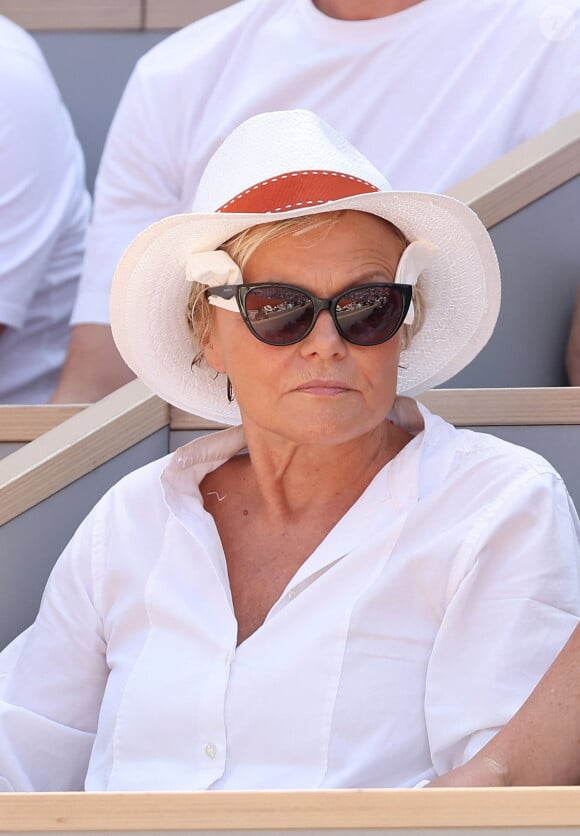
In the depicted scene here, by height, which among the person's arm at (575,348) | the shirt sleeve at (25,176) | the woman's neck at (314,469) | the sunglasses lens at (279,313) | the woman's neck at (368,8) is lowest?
the shirt sleeve at (25,176)

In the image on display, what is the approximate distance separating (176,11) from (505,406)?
82.0 inches

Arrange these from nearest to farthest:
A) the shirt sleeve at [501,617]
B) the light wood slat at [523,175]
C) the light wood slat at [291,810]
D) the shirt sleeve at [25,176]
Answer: the light wood slat at [291,810]
the shirt sleeve at [501,617]
the light wood slat at [523,175]
the shirt sleeve at [25,176]

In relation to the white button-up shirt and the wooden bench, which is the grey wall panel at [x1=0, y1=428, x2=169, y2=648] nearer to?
the wooden bench

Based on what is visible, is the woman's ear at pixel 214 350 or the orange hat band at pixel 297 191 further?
the woman's ear at pixel 214 350

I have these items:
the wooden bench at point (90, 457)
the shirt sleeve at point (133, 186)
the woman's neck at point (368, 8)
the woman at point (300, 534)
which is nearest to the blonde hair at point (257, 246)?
the woman at point (300, 534)

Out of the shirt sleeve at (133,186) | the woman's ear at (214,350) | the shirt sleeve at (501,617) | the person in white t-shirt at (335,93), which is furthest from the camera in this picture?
the shirt sleeve at (133,186)

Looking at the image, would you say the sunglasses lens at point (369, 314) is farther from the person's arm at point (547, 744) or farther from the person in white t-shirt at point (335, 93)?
the person in white t-shirt at point (335, 93)

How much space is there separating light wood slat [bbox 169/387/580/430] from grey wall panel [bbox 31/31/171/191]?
6.51ft

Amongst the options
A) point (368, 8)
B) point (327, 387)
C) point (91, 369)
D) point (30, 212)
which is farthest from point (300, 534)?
point (30, 212)

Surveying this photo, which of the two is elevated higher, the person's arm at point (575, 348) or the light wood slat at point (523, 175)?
the light wood slat at point (523, 175)

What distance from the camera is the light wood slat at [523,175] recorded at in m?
2.35

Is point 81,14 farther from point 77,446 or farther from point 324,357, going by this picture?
point 324,357

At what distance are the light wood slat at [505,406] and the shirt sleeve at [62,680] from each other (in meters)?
0.56

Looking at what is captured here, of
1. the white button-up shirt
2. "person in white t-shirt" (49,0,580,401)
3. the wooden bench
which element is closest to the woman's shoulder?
the white button-up shirt
